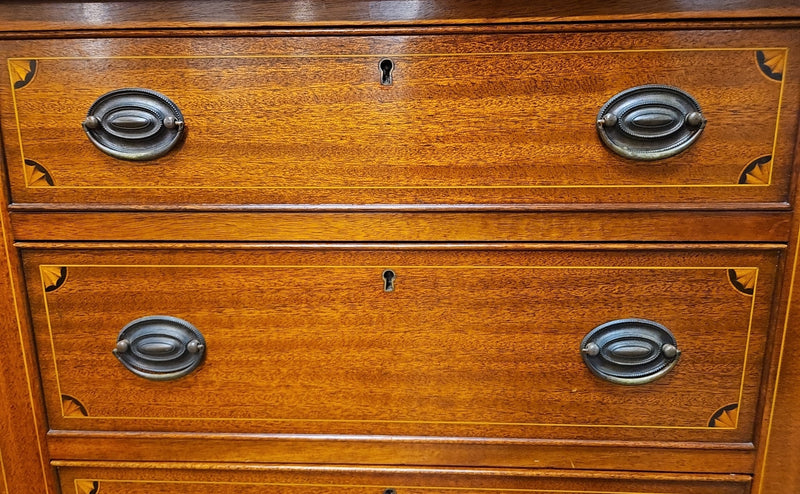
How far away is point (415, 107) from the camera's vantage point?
561 mm

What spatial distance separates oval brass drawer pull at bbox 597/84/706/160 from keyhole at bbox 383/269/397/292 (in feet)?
0.83

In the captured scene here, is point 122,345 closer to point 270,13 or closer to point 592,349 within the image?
point 270,13

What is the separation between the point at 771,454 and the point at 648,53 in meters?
0.45

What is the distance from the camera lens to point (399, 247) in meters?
0.59

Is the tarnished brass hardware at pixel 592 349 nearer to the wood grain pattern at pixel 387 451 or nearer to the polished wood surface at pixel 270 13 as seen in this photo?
the wood grain pattern at pixel 387 451

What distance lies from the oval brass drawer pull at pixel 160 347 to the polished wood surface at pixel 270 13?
12.1 inches

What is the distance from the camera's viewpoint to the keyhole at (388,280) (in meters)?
0.60

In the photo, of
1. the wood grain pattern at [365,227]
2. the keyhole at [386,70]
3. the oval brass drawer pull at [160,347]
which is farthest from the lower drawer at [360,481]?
the keyhole at [386,70]

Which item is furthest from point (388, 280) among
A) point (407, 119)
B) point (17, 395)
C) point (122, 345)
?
point (17, 395)

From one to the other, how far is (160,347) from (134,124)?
0.23 m

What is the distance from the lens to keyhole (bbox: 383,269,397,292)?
0.60 metres

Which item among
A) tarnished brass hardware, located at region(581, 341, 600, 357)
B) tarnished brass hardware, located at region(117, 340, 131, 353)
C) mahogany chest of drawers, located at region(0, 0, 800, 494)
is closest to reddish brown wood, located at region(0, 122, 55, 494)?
mahogany chest of drawers, located at region(0, 0, 800, 494)

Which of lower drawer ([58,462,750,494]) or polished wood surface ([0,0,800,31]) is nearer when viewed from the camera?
polished wood surface ([0,0,800,31])

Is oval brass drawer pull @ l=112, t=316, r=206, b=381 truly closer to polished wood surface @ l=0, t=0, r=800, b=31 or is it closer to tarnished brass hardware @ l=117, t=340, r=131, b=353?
tarnished brass hardware @ l=117, t=340, r=131, b=353
